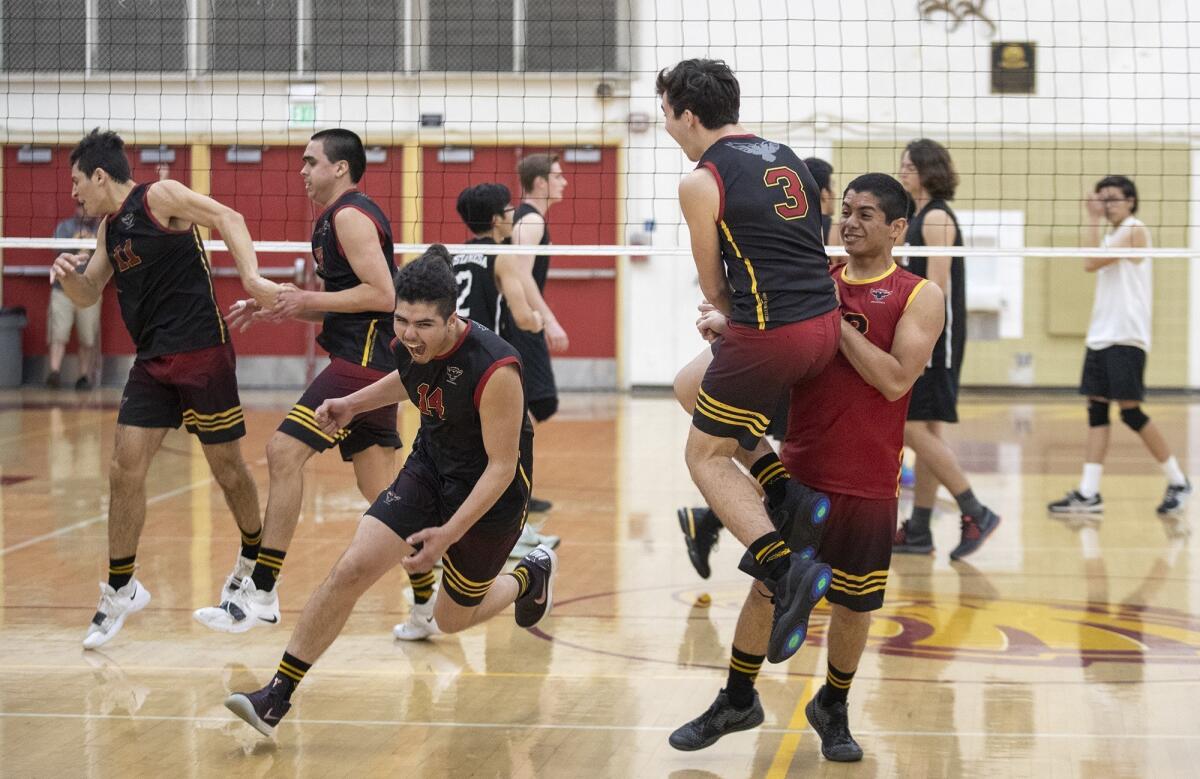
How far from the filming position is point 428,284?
4.45 metres

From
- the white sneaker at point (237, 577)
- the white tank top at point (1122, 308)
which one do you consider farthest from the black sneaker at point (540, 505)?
the white tank top at point (1122, 308)

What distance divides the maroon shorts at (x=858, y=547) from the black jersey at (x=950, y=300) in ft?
10.6

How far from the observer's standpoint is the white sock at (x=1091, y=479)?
9055mm

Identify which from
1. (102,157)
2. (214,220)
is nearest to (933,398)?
(214,220)

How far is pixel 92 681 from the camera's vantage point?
17.7 feet

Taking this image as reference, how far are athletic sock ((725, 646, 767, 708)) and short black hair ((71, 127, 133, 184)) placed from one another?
3045 mm

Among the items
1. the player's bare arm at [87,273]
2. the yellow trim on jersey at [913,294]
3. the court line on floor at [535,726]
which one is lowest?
the court line on floor at [535,726]

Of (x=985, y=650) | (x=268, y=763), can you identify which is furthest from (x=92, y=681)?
(x=985, y=650)

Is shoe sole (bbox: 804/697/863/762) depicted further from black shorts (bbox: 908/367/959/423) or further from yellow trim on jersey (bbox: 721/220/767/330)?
black shorts (bbox: 908/367/959/423)

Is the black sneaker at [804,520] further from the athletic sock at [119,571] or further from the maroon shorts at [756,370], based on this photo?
the athletic sock at [119,571]

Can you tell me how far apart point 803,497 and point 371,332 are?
2127mm

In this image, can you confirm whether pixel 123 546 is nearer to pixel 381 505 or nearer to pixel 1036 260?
pixel 381 505

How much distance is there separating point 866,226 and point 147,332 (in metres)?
2.96

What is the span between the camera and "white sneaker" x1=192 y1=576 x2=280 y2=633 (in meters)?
5.70
